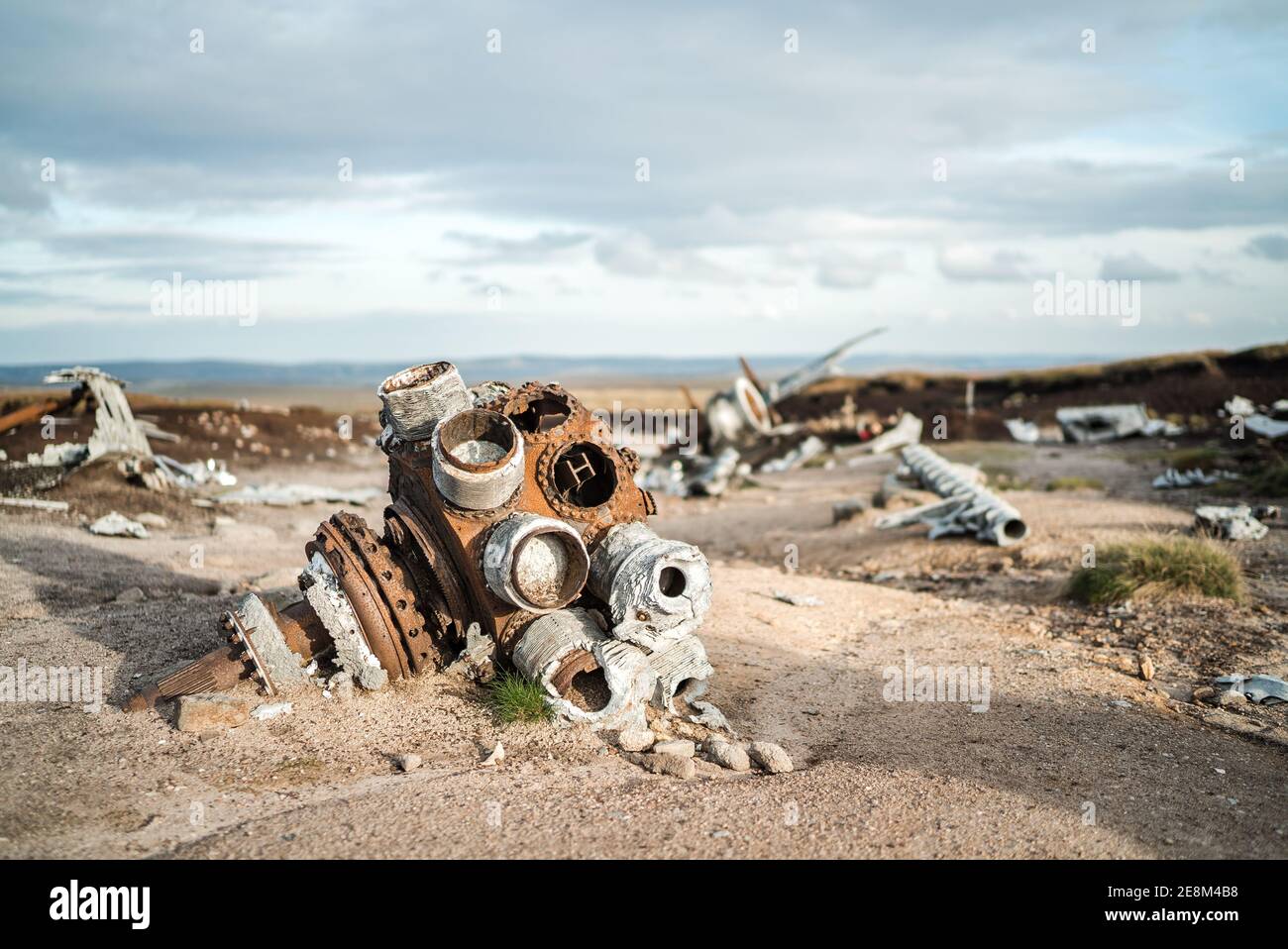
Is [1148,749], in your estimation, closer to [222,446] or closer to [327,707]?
[327,707]

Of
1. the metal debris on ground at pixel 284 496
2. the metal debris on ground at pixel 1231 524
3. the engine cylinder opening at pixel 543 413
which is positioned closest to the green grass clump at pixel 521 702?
the engine cylinder opening at pixel 543 413

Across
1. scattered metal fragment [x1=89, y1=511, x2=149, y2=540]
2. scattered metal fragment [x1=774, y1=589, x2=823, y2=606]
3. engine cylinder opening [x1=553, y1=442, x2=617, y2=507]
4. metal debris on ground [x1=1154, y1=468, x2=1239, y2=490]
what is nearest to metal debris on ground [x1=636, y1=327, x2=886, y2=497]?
metal debris on ground [x1=1154, y1=468, x2=1239, y2=490]

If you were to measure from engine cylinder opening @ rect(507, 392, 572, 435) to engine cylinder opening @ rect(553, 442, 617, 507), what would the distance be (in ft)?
0.77

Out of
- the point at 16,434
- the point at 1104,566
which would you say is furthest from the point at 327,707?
the point at 16,434

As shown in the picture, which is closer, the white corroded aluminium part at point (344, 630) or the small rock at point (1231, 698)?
the white corroded aluminium part at point (344, 630)

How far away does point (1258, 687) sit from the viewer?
6199 millimetres

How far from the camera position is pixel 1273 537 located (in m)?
10.5

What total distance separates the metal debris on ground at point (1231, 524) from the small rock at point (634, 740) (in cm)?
783

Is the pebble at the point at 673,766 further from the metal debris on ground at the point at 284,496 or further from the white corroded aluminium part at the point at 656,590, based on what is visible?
the metal debris on ground at the point at 284,496

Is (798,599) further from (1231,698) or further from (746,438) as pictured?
(746,438)

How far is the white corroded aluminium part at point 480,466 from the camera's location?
539 centimetres

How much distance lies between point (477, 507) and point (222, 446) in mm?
17200

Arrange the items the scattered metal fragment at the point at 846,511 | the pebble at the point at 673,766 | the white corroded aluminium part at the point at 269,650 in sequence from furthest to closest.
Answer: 1. the scattered metal fragment at the point at 846,511
2. the white corroded aluminium part at the point at 269,650
3. the pebble at the point at 673,766

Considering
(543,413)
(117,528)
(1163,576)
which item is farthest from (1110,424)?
(117,528)
